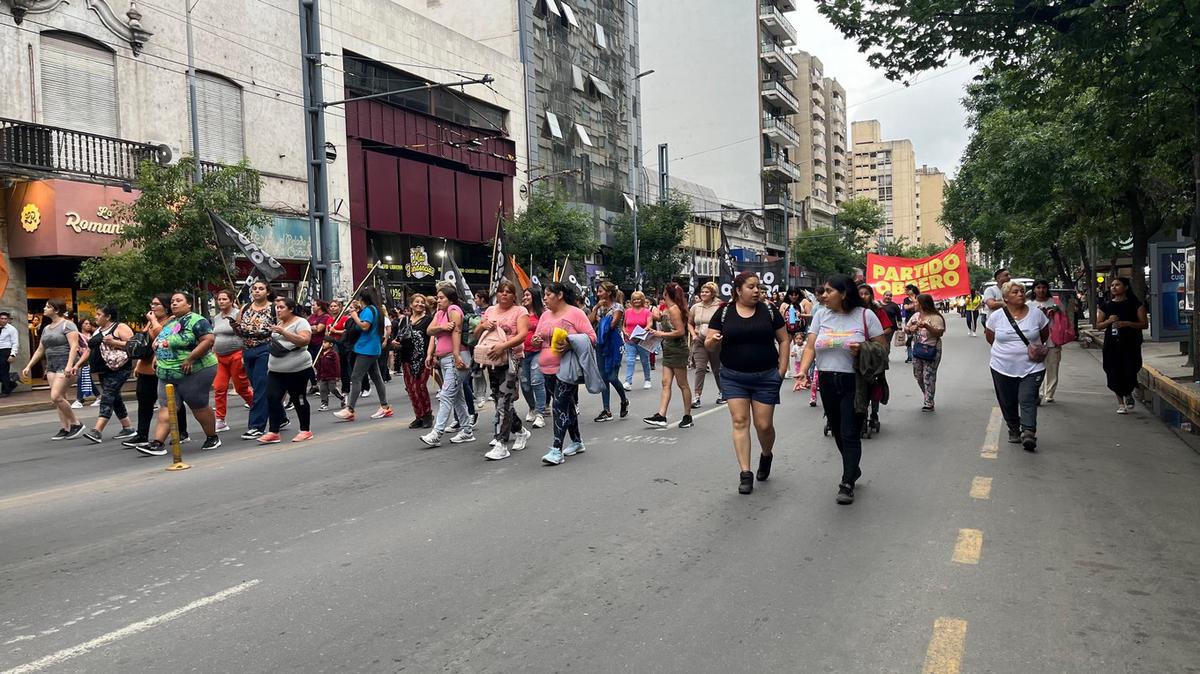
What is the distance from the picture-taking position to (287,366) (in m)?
9.70

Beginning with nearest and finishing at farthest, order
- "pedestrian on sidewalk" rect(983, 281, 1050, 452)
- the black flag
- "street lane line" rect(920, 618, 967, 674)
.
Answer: "street lane line" rect(920, 618, 967, 674) → "pedestrian on sidewalk" rect(983, 281, 1050, 452) → the black flag

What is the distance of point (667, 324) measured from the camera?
10539 mm

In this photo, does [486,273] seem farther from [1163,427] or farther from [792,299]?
[1163,427]

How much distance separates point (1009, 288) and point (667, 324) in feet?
12.1

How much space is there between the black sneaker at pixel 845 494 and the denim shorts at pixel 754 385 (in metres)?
0.77

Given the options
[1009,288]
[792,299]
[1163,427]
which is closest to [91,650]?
[1009,288]

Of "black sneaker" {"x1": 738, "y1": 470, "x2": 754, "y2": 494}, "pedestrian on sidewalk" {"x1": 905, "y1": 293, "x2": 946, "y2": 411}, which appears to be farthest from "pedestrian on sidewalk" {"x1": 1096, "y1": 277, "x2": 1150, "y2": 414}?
"black sneaker" {"x1": 738, "y1": 470, "x2": 754, "y2": 494}

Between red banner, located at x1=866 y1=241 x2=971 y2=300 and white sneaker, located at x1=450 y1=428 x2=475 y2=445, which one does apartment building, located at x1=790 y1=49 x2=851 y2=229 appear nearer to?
red banner, located at x1=866 y1=241 x2=971 y2=300

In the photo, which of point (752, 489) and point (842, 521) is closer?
point (842, 521)

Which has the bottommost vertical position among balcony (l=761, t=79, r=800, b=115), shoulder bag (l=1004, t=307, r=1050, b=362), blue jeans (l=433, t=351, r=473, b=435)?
blue jeans (l=433, t=351, r=473, b=435)

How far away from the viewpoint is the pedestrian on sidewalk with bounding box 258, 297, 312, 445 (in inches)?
377

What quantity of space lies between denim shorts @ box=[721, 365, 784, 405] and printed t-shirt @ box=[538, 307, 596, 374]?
6.54 ft

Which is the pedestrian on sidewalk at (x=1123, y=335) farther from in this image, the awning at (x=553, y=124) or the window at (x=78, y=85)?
the awning at (x=553, y=124)

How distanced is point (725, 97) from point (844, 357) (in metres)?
67.0
